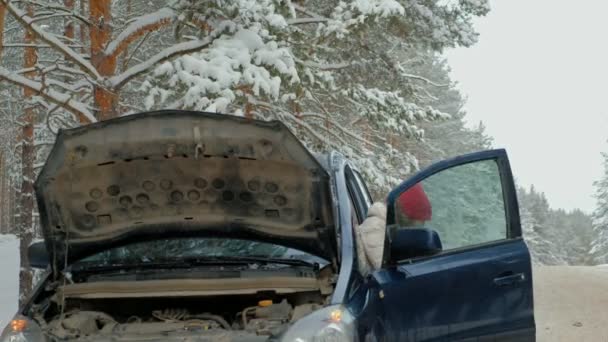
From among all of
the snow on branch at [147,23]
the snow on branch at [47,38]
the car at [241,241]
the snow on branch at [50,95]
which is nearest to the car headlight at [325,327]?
the car at [241,241]

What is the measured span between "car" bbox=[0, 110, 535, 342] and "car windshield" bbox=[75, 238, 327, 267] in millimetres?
11

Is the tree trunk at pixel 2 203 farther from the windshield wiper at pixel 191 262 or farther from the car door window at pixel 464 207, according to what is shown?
the car door window at pixel 464 207

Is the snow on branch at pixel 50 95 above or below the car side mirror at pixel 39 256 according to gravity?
above

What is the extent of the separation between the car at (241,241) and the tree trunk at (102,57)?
6006 millimetres

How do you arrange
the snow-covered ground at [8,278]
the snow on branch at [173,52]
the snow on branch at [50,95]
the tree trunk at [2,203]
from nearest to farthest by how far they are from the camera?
the snow on branch at [173,52] → the snow on branch at [50,95] → the snow-covered ground at [8,278] → the tree trunk at [2,203]

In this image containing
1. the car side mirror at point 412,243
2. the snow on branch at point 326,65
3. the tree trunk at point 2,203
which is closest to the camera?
the car side mirror at point 412,243

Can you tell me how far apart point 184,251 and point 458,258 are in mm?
1640

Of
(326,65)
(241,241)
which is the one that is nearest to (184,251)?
(241,241)

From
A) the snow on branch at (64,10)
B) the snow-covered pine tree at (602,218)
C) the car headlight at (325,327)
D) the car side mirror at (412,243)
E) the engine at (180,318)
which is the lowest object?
the snow-covered pine tree at (602,218)

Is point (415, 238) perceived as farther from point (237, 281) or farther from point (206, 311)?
point (206, 311)

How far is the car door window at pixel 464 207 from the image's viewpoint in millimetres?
4383

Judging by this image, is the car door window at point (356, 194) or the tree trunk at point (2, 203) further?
the tree trunk at point (2, 203)

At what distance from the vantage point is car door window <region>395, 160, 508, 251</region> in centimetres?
438

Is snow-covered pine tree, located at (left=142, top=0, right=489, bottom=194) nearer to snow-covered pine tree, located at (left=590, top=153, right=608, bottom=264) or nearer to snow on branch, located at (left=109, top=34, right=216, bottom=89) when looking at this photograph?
snow on branch, located at (left=109, top=34, right=216, bottom=89)
